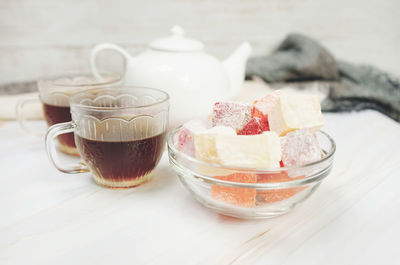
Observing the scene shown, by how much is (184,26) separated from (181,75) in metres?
0.77

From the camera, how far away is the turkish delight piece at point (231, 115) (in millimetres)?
588

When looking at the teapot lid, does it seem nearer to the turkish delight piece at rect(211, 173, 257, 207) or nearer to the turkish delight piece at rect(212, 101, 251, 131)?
the turkish delight piece at rect(212, 101, 251, 131)

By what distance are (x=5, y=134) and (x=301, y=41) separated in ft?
3.67

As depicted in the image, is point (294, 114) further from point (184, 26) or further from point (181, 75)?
point (184, 26)

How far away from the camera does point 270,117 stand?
58 centimetres

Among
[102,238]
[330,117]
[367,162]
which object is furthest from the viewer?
[330,117]

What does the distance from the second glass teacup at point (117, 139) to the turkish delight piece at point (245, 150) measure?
0.59ft

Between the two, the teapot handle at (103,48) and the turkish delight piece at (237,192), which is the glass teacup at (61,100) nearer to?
the teapot handle at (103,48)

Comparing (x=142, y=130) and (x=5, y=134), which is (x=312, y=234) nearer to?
(x=142, y=130)

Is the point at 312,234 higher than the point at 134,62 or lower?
lower

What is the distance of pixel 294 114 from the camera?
1.82 ft

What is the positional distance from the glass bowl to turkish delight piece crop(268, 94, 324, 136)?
0.05m

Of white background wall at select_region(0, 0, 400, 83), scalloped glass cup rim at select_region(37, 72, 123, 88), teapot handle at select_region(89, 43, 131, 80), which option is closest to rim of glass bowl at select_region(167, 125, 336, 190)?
scalloped glass cup rim at select_region(37, 72, 123, 88)

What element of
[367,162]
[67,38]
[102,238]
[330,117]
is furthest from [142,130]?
[67,38]
